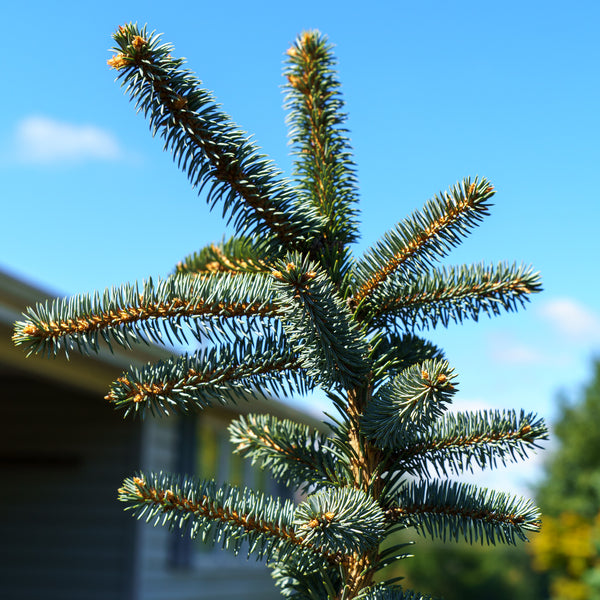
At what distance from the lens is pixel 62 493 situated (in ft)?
25.5

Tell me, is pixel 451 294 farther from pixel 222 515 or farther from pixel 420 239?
pixel 222 515

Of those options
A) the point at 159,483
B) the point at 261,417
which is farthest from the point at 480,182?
the point at 159,483

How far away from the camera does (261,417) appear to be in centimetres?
146

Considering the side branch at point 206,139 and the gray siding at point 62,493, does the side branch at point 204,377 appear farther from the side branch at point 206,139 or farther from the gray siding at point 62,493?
the gray siding at point 62,493

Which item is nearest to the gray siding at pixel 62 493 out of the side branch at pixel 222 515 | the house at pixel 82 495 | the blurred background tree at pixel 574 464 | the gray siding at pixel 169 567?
the house at pixel 82 495

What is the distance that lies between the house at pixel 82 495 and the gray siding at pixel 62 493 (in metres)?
0.01

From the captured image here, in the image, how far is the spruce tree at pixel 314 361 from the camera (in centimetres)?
110

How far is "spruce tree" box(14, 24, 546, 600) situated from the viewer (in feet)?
3.59

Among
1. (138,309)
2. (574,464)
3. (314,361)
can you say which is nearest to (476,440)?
(314,361)

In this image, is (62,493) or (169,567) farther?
(62,493)

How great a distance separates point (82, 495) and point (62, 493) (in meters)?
0.28

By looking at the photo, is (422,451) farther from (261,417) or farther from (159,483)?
(159,483)

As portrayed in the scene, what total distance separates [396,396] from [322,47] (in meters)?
0.87

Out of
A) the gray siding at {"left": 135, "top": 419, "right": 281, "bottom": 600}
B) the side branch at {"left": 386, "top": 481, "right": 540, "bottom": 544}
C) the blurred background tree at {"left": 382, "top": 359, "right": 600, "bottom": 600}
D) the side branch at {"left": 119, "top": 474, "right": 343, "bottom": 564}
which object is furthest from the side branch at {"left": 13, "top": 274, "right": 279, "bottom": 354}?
the blurred background tree at {"left": 382, "top": 359, "right": 600, "bottom": 600}
